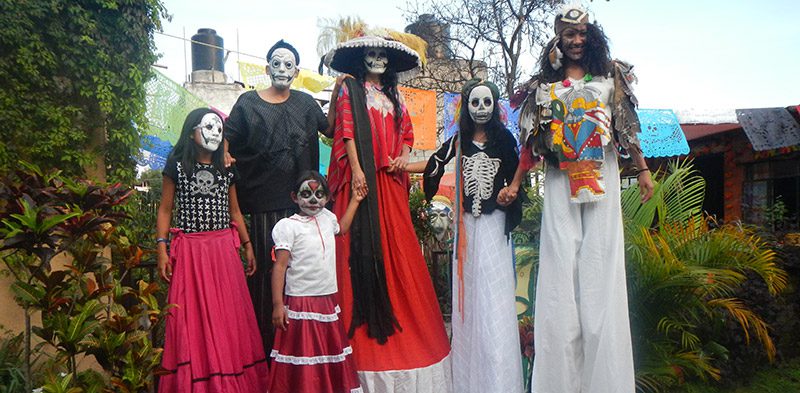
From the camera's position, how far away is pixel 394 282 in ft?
11.5

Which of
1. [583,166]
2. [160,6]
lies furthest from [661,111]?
[160,6]

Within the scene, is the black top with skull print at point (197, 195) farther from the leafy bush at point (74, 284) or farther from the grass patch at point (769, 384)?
the grass patch at point (769, 384)

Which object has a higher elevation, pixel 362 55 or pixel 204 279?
pixel 362 55

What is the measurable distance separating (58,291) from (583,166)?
268cm

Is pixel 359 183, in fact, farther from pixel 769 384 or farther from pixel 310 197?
pixel 769 384

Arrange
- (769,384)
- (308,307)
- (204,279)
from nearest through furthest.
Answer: (308,307), (204,279), (769,384)

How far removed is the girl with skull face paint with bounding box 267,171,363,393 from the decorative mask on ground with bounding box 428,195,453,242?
2.66 meters

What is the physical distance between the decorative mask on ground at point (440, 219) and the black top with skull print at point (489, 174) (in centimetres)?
214

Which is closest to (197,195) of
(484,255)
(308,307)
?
(308,307)

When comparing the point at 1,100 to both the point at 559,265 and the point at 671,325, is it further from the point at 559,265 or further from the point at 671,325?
the point at 671,325

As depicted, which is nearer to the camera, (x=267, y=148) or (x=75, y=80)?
(x=267, y=148)

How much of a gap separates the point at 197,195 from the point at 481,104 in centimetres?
179

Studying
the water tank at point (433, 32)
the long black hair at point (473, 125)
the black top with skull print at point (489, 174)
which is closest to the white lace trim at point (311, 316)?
the black top with skull print at point (489, 174)

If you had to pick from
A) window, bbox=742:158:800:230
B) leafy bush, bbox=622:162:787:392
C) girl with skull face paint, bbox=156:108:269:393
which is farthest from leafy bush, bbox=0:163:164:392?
window, bbox=742:158:800:230
